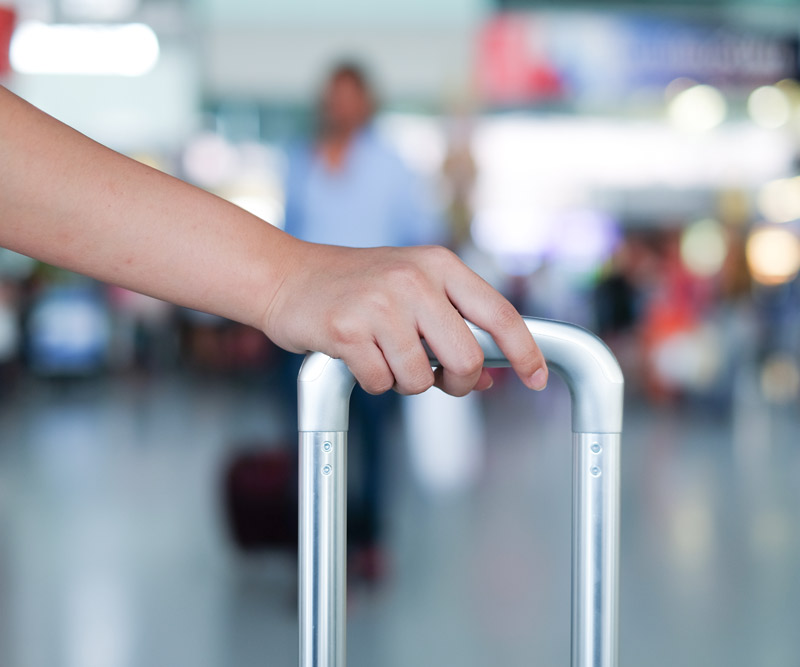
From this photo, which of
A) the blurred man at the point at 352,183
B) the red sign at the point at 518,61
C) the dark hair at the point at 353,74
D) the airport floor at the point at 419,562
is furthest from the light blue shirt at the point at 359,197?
the red sign at the point at 518,61

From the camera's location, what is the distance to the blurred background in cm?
282

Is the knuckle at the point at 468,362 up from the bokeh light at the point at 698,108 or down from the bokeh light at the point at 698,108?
down

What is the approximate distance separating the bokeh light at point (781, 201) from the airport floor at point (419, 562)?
21.4 ft

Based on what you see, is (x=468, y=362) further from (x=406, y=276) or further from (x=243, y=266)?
(x=243, y=266)

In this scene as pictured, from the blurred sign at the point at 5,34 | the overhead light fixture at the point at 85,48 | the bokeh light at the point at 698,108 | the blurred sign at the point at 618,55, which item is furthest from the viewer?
the bokeh light at the point at 698,108

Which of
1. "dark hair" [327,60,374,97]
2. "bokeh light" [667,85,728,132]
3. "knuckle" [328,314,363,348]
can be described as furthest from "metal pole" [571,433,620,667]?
"bokeh light" [667,85,728,132]

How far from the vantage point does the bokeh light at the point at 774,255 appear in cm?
1234

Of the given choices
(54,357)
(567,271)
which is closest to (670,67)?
(567,271)

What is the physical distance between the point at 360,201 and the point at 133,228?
225cm

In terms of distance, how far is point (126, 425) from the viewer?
634cm

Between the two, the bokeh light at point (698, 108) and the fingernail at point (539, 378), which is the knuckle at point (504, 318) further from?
the bokeh light at point (698, 108)

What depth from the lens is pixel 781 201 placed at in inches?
468

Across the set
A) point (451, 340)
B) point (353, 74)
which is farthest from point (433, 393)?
point (451, 340)

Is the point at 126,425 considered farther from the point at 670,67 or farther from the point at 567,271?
the point at 567,271
